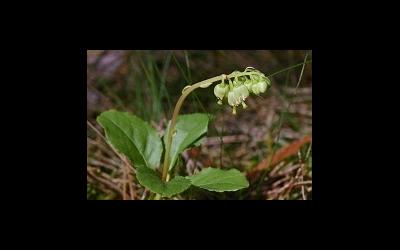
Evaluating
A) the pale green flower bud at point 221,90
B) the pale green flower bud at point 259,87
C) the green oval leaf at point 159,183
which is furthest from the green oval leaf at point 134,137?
the pale green flower bud at point 259,87

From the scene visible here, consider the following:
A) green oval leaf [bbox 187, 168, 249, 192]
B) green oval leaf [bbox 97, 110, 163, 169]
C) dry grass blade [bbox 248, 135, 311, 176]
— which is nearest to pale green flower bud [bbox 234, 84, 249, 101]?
green oval leaf [bbox 187, 168, 249, 192]

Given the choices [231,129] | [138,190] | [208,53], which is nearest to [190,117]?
[138,190]

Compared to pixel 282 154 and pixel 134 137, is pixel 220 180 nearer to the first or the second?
pixel 134 137

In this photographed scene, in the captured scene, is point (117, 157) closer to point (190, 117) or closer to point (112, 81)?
point (190, 117)

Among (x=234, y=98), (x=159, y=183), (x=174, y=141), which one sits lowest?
(x=159, y=183)

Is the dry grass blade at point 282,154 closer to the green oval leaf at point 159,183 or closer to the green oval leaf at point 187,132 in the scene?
the green oval leaf at point 187,132

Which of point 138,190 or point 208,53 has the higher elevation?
point 208,53

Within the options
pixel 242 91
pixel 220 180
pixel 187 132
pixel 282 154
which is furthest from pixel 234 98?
pixel 282 154
